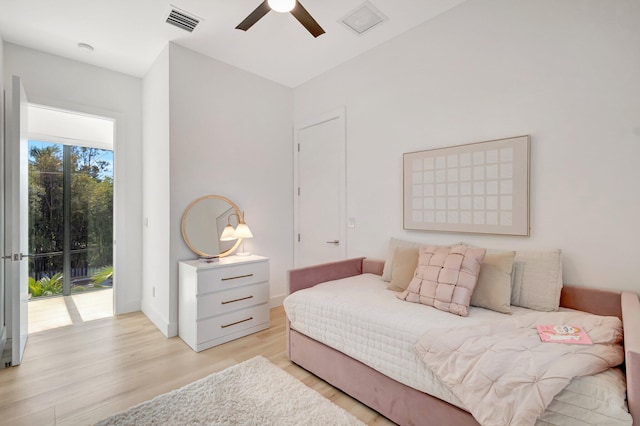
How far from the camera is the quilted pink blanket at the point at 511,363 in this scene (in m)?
1.12

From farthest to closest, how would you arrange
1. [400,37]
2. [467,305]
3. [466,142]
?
[400,37] < [466,142] < [467,305]

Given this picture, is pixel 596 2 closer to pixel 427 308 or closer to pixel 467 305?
pixel 467 305

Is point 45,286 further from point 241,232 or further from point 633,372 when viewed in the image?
point 633,372

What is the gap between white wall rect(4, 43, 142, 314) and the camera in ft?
10.2

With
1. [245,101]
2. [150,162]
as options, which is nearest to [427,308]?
[245,101]

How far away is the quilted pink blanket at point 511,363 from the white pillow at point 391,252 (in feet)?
3.41

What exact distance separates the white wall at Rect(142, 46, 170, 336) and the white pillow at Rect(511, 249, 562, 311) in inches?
114

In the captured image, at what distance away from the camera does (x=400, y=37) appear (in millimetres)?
2777

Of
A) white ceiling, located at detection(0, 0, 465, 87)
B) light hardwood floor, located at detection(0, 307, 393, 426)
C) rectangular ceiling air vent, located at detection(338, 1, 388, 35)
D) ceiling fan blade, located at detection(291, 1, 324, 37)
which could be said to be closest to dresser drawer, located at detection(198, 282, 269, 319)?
light hardwood floor, located at detection(0, 307, 393, 426)

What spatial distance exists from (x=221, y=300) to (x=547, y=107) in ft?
9.62

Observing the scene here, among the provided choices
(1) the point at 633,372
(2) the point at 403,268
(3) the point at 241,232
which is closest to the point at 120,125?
(3) the point at 241,232

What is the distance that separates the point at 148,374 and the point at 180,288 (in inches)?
32.1

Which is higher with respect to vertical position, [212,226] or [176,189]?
[176,189]

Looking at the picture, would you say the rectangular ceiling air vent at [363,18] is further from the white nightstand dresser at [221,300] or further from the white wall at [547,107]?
the white nightstand dresser at [221,300]
